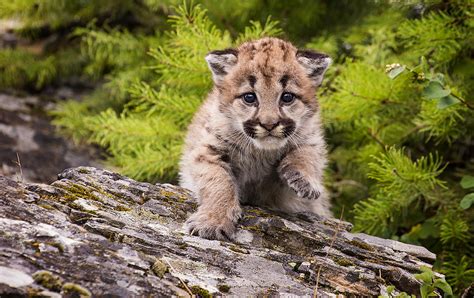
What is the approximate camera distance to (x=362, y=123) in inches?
237

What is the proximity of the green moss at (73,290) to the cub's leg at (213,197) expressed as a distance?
1.15m

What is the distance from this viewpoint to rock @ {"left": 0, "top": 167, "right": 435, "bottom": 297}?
9.70 ft

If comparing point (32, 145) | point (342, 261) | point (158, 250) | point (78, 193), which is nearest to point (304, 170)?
point (342, 261)

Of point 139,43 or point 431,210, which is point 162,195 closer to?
point 431,210

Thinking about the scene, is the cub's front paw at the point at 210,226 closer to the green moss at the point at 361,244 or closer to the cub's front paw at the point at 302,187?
the cub's front paw at the point at 302,187

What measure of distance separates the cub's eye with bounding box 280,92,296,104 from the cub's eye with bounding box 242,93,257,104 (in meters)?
Result: 0.19

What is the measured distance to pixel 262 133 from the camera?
440 cm

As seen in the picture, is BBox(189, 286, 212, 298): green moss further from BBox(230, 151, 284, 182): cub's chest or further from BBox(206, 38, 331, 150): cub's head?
BBox(230, 151, 284, 182): cub's chest

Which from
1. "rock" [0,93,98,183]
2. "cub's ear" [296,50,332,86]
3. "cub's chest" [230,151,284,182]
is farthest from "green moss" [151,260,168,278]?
"rock" [0,93,98,183]

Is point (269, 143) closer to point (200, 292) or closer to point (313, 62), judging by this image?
point (313, 62)

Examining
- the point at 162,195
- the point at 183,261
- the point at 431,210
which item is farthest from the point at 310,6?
the point at 183,261

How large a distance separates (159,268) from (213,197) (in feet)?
3.68

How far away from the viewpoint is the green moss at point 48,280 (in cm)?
281

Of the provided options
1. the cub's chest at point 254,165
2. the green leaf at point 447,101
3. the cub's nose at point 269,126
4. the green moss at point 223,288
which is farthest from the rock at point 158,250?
the green leaf at point 447,101
